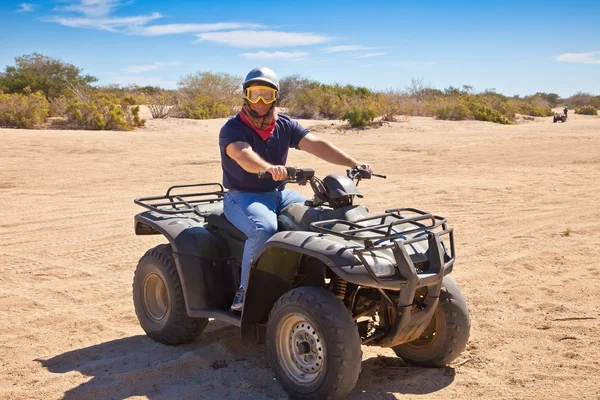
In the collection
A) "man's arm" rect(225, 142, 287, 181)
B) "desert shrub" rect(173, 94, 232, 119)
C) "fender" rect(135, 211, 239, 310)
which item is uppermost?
"desert shrub" rect(173, 94, 232, 119)

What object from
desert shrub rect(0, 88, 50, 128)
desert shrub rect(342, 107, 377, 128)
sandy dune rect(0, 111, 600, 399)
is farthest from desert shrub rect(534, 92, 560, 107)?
desert shrub rect(0, 88, 50, 128)

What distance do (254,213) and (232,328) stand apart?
1.55 m

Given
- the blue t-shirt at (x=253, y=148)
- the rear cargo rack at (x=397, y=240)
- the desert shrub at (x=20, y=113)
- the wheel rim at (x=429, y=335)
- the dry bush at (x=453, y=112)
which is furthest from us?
the dry bush at (x=453, y=112)

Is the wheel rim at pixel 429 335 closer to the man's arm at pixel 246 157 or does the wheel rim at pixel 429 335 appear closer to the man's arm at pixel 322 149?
the man's arm at pixel 322 149

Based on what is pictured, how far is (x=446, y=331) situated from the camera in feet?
15.9

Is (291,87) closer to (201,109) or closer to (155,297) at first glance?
(201,109)

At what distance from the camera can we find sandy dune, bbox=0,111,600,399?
4875 mm

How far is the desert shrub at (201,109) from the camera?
1045 inches

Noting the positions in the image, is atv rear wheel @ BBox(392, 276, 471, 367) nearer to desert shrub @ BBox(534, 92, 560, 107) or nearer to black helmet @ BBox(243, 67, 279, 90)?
black helmet @ BBox(243, 67, 279, 90)

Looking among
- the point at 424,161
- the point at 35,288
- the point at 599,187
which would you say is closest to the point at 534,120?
the point at 424,161

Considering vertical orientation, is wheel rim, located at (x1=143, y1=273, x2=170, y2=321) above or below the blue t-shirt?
below

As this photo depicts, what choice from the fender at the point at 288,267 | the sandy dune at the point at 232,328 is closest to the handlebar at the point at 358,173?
the fender at the point at 288,267

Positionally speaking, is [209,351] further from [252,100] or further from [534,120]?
[534,120]

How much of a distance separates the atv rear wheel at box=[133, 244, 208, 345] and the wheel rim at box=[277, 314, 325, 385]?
1.22 metres
